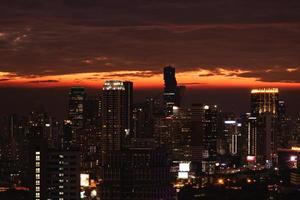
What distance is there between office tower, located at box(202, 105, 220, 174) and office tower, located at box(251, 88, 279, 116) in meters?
8.41

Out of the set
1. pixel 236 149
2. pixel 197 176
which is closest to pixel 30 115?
pixel 197 176

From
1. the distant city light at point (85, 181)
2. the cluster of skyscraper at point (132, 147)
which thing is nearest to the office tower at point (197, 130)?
the cluster of skyscraper at point (132, 147)

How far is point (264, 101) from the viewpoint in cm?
7569

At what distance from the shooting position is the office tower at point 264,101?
2932 inches

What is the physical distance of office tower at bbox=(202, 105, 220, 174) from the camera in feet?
203

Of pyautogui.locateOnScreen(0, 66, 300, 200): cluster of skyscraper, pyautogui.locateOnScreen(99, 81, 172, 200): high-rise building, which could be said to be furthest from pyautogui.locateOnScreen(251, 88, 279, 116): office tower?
pyautogui.locateOnScreen(99, 81, 172, 200): high-rise building

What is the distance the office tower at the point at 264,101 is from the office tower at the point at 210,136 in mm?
8405

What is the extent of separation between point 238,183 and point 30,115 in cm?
1407

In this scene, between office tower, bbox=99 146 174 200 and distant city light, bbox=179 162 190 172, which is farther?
distant city light, bbox=179 162 190 172

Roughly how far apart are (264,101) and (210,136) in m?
13.2

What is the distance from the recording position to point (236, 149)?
71250mm

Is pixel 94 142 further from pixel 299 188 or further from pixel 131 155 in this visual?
pixel 131 155

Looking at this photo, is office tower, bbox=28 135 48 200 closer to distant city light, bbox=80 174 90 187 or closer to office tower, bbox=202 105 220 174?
distant city light, bbox=80 174 90 187

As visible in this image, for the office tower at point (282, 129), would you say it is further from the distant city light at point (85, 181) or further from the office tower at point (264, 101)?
the distant city light at point (85, 181)
